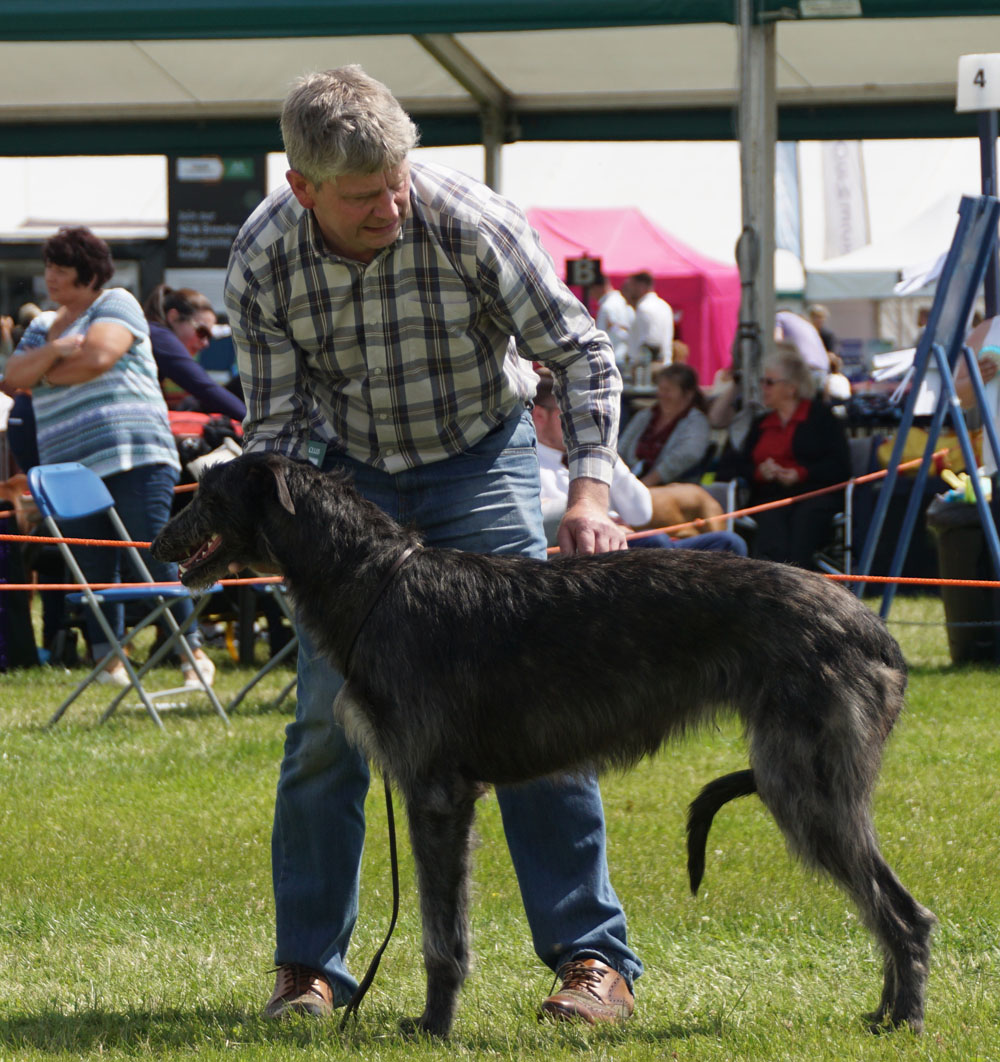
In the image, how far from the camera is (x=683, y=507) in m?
9.35

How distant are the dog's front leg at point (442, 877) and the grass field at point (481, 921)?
0.38 feet

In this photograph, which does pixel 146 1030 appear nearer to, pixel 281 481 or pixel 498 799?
pixel 498 799

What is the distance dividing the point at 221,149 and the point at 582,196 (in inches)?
321

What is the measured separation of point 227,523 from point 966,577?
6.13 metres

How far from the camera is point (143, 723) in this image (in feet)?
24.2

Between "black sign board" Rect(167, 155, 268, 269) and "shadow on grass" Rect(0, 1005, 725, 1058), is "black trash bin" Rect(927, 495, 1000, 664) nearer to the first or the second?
"shadow on grass" Rect(0, 1005, 725, 1058)

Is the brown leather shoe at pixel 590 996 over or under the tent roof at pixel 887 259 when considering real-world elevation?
under

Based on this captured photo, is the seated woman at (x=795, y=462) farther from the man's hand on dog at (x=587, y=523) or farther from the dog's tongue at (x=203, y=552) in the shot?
the dog's tongue at (x=203, y=552)

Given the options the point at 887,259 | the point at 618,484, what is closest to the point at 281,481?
the point at 618,484

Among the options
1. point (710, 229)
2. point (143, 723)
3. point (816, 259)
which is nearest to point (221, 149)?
point (143, 723)

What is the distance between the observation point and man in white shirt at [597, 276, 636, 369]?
50.9ft

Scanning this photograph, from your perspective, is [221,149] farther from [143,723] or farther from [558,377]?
[558,377]

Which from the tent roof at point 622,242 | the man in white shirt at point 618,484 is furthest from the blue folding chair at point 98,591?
the tent roof at point 622,242

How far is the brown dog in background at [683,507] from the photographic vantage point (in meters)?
9.26
